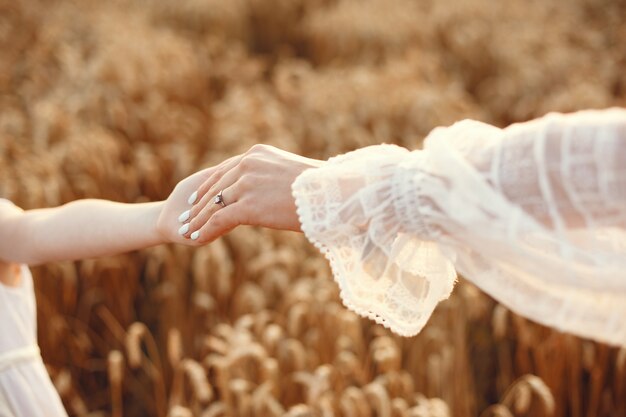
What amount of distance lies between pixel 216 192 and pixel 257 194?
7 centimetres

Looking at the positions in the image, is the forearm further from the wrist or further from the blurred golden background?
the blurred golden background

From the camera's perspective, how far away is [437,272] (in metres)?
0.97

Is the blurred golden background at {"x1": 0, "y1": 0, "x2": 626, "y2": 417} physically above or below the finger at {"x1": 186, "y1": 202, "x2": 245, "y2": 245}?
below

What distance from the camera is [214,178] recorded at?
1.07 metres

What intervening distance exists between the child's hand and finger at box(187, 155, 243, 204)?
2 centimetres

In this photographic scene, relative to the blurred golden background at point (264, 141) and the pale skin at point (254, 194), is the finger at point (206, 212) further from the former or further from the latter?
the blurred golden background at point (264, 141)

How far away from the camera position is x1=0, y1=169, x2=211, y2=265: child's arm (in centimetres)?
114

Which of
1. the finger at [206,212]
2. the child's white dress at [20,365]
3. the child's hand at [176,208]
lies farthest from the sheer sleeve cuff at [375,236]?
the child's white dress at [20,365]

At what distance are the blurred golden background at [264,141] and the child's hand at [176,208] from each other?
1.81 feet

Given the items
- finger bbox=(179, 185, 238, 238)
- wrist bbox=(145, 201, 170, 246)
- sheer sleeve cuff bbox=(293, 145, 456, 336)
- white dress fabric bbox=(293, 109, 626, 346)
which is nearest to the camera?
white dress fabric bbox=(293, 109, 626, 346)

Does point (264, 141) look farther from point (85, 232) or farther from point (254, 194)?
point (254, 194)

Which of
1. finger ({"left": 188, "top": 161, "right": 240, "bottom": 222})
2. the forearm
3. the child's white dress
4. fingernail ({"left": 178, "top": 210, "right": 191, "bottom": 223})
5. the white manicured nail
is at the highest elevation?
finger ({"left": 188, "top": 161, "right": 240, "bottom": 222})

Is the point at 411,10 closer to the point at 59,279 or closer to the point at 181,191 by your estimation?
the point at 59,279

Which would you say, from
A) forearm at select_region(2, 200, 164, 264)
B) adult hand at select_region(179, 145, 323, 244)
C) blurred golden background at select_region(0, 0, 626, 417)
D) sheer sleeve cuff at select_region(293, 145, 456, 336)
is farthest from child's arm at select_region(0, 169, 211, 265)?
blurred golden background at select_region(0, 0, 626, 417)
